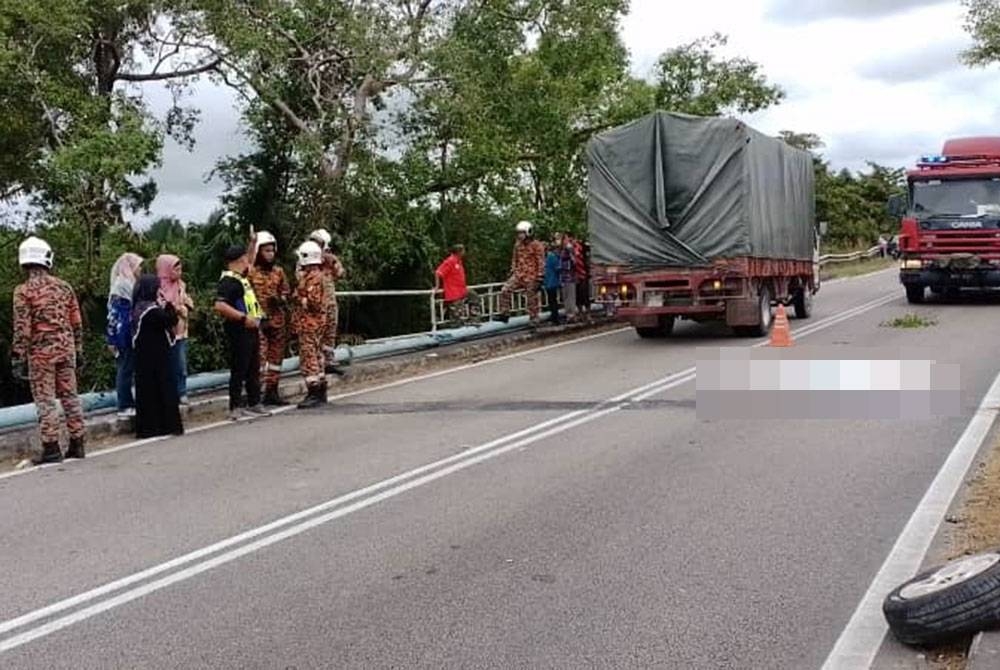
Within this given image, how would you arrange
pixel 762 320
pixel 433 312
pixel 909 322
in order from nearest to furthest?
pixel 762 320
pixel 433 312
pixel 909 322

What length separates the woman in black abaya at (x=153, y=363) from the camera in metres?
10.5

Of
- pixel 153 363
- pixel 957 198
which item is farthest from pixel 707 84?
pixel 153 363

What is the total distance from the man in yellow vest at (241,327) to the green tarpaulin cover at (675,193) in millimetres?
7563

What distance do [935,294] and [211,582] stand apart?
24181 millimetres

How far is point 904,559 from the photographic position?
19.0 ft

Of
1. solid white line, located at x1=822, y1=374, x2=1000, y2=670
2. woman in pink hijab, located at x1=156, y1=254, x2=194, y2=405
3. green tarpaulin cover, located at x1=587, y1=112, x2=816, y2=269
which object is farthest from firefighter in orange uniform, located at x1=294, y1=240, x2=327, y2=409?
green tarpaulin cover, located at x1=587, y1=112, x2=816, y2=269

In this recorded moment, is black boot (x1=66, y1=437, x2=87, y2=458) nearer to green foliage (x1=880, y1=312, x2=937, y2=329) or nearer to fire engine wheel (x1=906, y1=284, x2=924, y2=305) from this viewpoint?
green foliage (x1=880, y1=312, x2=937, y2=329)

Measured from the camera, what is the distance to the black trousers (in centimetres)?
1152

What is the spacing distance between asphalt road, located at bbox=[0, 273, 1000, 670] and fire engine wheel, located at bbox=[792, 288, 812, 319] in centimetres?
1056

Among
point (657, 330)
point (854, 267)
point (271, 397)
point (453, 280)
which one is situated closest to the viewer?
point (271, 397)

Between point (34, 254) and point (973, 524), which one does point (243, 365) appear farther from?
point (973, 524)

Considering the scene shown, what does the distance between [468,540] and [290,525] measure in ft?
3.92

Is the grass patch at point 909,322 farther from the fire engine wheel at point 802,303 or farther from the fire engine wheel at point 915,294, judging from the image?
the fire engine wheel at point 915,294

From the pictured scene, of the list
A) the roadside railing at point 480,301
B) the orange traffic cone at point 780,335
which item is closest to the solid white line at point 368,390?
the roadside railing at point 480,301
